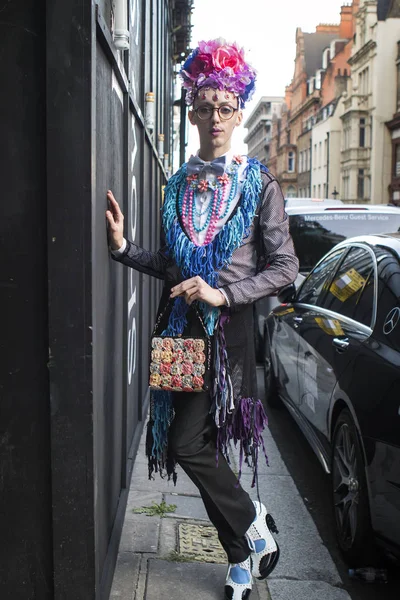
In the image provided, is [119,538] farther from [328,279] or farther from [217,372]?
[328,279]

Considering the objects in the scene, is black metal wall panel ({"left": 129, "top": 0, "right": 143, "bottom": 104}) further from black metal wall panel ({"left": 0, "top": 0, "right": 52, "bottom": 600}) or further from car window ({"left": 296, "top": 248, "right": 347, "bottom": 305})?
black metal wall panel ({"left": 0, "top": 0, "right": 52, "bottom": 600})

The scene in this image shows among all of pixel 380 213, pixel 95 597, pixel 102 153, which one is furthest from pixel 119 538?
pixel 380 213

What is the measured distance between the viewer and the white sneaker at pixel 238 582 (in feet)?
10.6

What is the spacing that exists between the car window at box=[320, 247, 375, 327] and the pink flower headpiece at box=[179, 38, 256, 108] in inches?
60.4

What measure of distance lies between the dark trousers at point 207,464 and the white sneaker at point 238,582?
8 cm

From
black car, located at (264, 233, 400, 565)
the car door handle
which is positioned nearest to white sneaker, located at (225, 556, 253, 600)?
black car, located at (264, 233, 400, 565)

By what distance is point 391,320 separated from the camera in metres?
3.75

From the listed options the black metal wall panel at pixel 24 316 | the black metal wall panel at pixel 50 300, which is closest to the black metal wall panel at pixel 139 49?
the black metal wall panel at pixel 50 300

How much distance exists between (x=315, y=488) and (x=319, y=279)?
5.21 ft

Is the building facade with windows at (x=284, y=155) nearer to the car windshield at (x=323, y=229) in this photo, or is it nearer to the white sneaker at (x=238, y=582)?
the car windshield at (x=323, y=229)

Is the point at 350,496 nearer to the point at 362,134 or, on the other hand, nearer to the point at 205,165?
the point at 205,165

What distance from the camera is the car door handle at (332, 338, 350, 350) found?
4219 mm

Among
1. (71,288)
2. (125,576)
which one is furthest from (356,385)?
(71,288)

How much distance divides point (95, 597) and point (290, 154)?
307 feet
